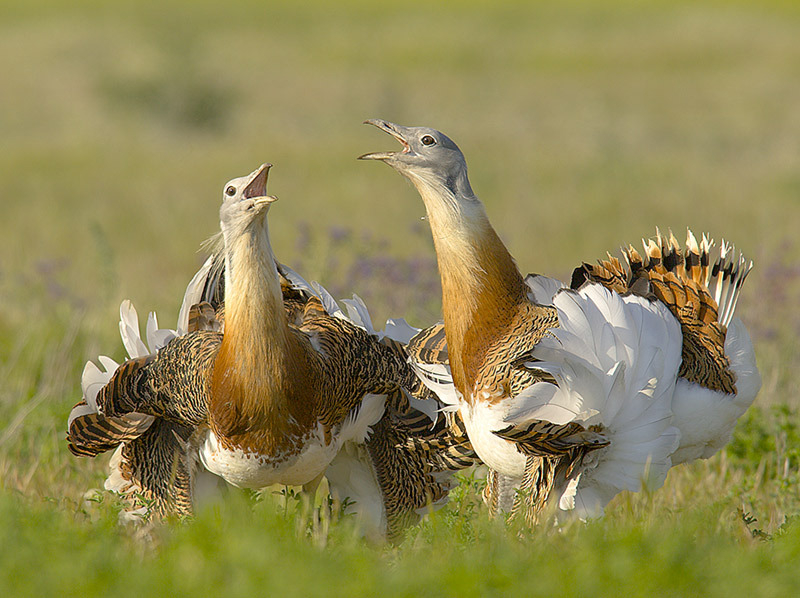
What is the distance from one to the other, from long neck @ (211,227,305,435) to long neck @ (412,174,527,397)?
22.2 inches

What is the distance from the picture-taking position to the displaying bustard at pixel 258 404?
132 inches

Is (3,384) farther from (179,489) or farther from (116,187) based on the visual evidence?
(116,187)

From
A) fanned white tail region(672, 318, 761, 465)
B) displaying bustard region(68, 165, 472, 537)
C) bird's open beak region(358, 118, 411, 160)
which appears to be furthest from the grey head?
fanned white tail region(672, 318, 761, 465)

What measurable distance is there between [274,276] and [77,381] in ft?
7.90

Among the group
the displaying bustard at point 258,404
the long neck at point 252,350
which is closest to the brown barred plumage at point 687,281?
the displaying bustard at point 258,404

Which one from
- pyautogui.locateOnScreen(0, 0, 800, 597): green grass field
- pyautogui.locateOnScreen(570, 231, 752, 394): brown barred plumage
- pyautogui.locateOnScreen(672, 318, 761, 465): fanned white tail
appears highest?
pyautogui.locateOnScreen(570, 231, 752, 394): brown barred plumage

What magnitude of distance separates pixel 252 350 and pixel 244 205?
19.4 inches

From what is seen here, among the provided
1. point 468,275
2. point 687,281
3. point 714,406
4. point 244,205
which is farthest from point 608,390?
point 244,205

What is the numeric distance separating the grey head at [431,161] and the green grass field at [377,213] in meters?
1.11

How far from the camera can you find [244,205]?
11.0ft

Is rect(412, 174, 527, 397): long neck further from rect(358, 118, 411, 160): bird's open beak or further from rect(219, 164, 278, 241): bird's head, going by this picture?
rect(219, 164, 278, 241): bird's head

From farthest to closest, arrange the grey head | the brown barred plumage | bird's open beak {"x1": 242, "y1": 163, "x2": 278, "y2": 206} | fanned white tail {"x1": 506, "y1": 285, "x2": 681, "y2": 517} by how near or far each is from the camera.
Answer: the brown barred plumage → bird's open beak {"x1": 242, "y1": 163, "x2": 278, "y2": 206} → the grey head → fanned white tail {"x1": 506, "y1": 285, "x2": 681, "y2": 517}

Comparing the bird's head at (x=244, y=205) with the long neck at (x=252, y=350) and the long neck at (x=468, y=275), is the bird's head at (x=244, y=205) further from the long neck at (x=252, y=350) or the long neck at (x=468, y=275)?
the long neck at (x=468, y=275)

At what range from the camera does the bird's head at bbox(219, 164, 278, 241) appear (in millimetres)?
3342
